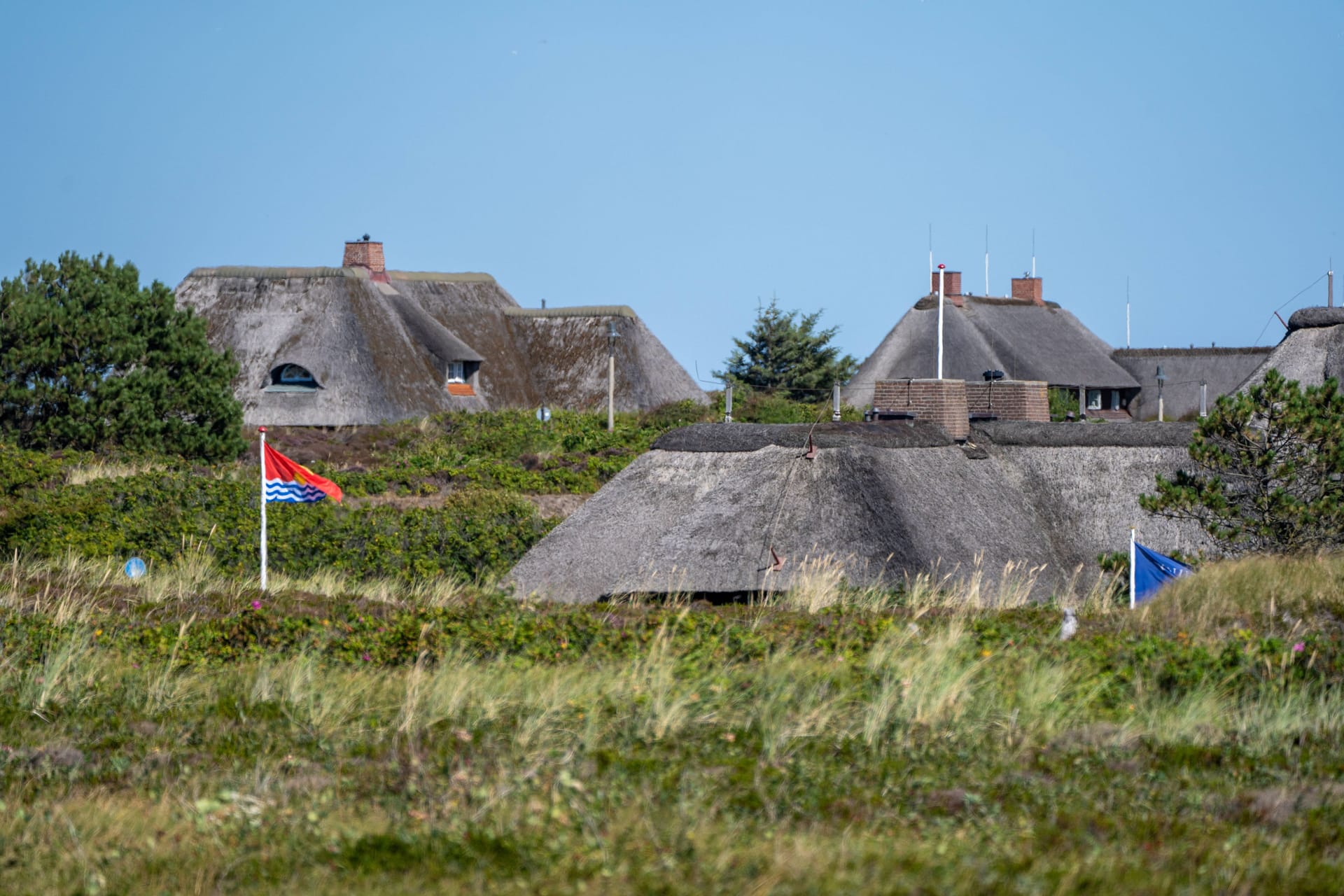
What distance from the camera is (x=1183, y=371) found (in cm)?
5803

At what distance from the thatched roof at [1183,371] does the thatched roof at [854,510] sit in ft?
131

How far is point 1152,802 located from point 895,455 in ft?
31.7

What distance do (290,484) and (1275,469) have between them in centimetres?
1054

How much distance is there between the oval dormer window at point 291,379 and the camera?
4031 centimetres

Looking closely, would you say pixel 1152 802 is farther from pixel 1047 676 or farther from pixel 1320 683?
pixel 1320 683

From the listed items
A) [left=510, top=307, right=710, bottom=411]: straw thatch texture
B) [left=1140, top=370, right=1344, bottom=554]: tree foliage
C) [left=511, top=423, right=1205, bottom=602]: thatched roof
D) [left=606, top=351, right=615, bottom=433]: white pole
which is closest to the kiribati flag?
[left=511, top=423, right=1205, bottom=602]: thatched roof

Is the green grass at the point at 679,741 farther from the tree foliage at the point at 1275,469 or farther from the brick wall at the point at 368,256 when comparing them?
the brick wall at the point at 368,256

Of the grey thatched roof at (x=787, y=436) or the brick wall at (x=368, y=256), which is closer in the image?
the grey thatched roof at (x=787, y=436)

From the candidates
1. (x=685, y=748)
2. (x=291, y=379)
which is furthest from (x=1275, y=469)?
(x=291, y=379)

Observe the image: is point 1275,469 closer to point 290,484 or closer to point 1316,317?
point 1316,317

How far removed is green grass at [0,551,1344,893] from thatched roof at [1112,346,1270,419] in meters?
46.2

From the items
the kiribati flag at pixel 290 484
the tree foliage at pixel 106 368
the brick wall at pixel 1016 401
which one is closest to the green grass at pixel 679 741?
the kiribati flag at pixel 290 484

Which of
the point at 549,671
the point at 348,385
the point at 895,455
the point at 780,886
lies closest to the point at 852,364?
the point at 348,385

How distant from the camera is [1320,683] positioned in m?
8.88
